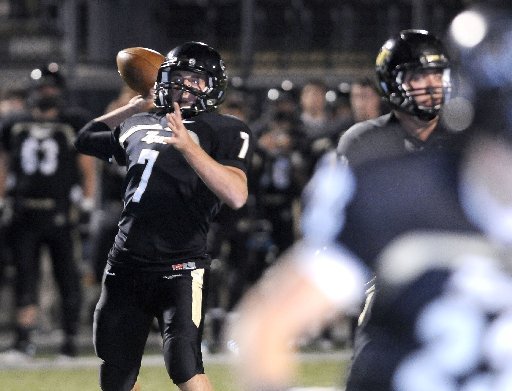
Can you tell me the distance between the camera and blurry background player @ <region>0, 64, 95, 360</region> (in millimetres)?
8844

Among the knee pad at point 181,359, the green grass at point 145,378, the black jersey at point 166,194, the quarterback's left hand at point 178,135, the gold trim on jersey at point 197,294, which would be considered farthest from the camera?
the green grass at point 145,378

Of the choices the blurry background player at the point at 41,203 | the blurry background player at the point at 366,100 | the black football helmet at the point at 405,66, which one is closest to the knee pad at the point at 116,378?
the black football helmet at the point at 405,66

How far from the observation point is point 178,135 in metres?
4.66

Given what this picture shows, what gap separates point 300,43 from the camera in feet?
61.7

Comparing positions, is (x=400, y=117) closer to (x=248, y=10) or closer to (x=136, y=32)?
(x=248, y=10)

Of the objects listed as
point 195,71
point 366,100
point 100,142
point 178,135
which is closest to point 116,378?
point 178,135

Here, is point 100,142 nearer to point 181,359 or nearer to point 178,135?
point 178,135

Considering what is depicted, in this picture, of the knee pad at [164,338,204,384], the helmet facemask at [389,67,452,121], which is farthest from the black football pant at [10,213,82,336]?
the helmet facemask at [389,67,452,121]

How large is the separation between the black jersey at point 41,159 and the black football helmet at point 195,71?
Answer: 379 cm

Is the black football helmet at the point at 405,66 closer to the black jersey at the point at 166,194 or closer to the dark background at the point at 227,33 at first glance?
the black jersey at the point at 166,194

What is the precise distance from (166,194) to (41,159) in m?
4.01

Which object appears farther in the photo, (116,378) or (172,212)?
(172,212)

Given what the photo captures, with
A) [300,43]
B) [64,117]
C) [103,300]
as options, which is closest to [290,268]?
[103,300]

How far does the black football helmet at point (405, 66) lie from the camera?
12.2 ft
